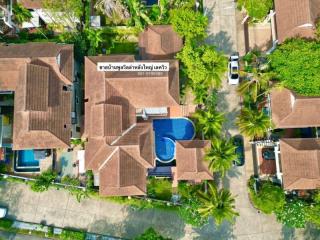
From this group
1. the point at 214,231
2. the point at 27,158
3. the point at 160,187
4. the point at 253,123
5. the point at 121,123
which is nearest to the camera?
the point at 121,123

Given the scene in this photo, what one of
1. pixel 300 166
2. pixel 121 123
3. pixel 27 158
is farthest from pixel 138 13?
pixel 300 166

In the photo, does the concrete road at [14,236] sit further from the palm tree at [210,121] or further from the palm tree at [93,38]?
the palm tree at [210,121]

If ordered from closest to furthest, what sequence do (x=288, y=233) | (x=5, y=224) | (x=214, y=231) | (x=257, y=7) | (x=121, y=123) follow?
(x=121, y=123)
(x=5, y=224)
(x=257, y=7)
(x=214, y=231)
(x=288, y=233)

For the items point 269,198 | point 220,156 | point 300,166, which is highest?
point 220,156

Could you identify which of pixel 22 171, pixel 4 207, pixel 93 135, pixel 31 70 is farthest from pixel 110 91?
pixel 4 207

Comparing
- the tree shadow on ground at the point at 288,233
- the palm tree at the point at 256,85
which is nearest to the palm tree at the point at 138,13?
the palm tree at the point at 256,85

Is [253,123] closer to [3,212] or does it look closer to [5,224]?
[3,212]

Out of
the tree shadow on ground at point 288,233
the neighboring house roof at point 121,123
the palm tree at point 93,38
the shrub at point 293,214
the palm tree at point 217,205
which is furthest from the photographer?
the palm tree at point 93,38
